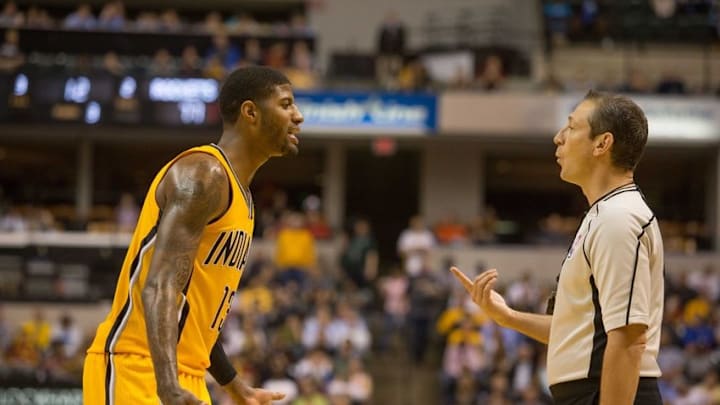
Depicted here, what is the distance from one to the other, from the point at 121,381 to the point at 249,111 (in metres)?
1.17

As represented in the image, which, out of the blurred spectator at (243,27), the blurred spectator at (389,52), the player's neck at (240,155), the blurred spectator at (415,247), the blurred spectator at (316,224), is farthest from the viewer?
the blurred spectator at (243,27)

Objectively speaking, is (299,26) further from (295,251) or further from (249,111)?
(249,111)

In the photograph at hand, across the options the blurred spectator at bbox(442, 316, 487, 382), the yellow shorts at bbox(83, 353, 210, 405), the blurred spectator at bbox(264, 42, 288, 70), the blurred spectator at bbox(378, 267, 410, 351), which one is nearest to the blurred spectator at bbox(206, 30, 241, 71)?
the blurred spectator at bbox(264, 42, 288, 70)

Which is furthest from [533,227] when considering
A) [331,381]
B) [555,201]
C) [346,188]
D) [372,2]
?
[331,381]

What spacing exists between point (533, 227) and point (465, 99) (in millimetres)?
4588

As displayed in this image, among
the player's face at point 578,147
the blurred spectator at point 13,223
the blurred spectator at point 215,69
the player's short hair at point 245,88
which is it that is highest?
the player's short hair at point 245,88

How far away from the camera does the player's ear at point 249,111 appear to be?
457 centimetres

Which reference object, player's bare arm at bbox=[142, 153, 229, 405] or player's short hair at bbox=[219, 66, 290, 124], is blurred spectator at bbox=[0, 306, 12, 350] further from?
player's bare arm at bbox=[142, 153, 229, 405]

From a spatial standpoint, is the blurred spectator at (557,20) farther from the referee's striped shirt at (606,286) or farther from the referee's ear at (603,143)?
the referee's striped shirt at (606,286)

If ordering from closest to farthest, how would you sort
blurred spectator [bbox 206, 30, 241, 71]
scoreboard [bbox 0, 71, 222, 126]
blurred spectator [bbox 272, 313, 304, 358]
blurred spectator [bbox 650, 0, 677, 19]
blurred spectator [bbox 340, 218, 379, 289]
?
blurred spectator [bbox 272, 313, 304, 358] < blurred spectator [bbox 340, 218, 379, 289] < scoreboard [bbox 0, 71, 222, 126] < blurred spectator [bbox 206, 30, 241, 71] < blurred spectator [bbox 650, 0, 677, 19]

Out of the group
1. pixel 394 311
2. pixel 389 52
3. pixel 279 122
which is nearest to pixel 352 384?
pixel 394 311

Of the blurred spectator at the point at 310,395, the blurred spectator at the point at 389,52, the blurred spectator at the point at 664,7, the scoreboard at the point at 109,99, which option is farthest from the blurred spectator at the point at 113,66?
the blurred spectator at the point at 664,7

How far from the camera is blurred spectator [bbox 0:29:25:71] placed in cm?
2131

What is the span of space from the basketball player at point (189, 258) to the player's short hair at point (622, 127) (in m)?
1.23
